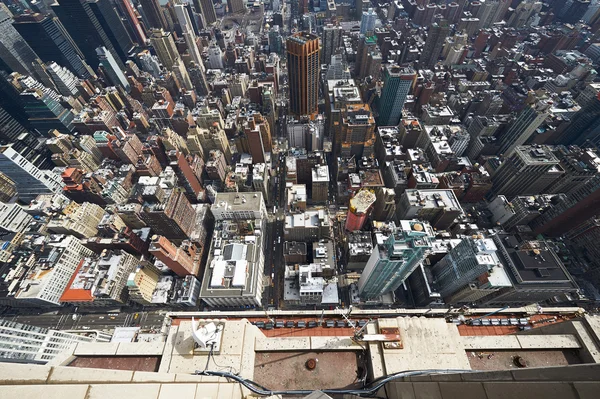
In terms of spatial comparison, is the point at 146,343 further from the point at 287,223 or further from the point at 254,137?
the point at 254,137

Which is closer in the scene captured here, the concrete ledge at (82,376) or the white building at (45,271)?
the concrete ledge at (82,376)

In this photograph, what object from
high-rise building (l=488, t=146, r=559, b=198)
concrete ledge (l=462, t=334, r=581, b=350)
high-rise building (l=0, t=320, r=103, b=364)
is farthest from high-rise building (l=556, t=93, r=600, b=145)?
high-rise building (l=0, t=320, r=103, b=364)

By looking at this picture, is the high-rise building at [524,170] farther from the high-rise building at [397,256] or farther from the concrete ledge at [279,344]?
the concrete ledge at [279,344]

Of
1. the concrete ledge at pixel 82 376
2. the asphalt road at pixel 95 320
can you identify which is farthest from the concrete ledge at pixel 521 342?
the asphalt road at pixel 95 320

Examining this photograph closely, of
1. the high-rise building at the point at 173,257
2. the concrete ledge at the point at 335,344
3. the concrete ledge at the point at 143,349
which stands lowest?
the high-rise building at the point at 173,257

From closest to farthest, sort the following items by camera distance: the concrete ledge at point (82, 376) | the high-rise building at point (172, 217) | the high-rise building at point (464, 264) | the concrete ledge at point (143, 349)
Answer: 1. the concrete ledge at point (82, 376)
2. the concrete ledge at point (143, 349)
3. the high-rise building at point (464, 264)
4. the high-rise building at point (172, 217)
